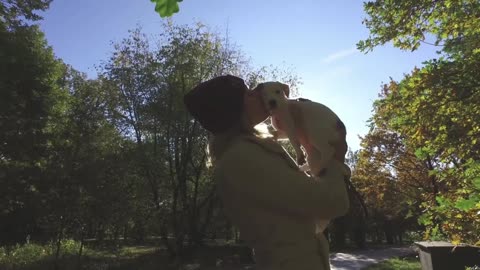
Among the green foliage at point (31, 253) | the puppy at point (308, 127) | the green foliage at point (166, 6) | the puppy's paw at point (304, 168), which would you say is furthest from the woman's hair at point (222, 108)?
the green foliage at point (31, 253)

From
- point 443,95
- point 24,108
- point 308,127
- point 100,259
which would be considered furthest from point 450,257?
point 100,259

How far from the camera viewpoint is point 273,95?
1593mm

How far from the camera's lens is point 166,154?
22.6 m

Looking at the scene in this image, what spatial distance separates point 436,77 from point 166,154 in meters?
18.7

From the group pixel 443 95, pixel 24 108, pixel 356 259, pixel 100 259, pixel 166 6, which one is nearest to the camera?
pixel 166 6

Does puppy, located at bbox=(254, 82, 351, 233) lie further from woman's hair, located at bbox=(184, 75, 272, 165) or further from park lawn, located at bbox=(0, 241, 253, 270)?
park lawn, located at bbox=(0, 241, 253, 270)

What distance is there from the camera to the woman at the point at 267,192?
4.75ft

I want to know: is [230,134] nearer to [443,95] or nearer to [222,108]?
[222,108]

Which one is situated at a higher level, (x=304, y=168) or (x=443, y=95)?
(x=443, y=95)

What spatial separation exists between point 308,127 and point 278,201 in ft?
1.00

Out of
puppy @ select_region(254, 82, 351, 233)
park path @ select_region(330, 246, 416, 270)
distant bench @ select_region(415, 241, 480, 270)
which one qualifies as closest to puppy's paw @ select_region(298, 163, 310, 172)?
puppy @ select_region(254, 82, 351, 233)

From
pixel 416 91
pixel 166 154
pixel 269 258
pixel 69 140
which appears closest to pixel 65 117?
pixel 69 140

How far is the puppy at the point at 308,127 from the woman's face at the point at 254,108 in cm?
3

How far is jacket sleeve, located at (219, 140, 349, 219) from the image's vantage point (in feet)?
4.72
